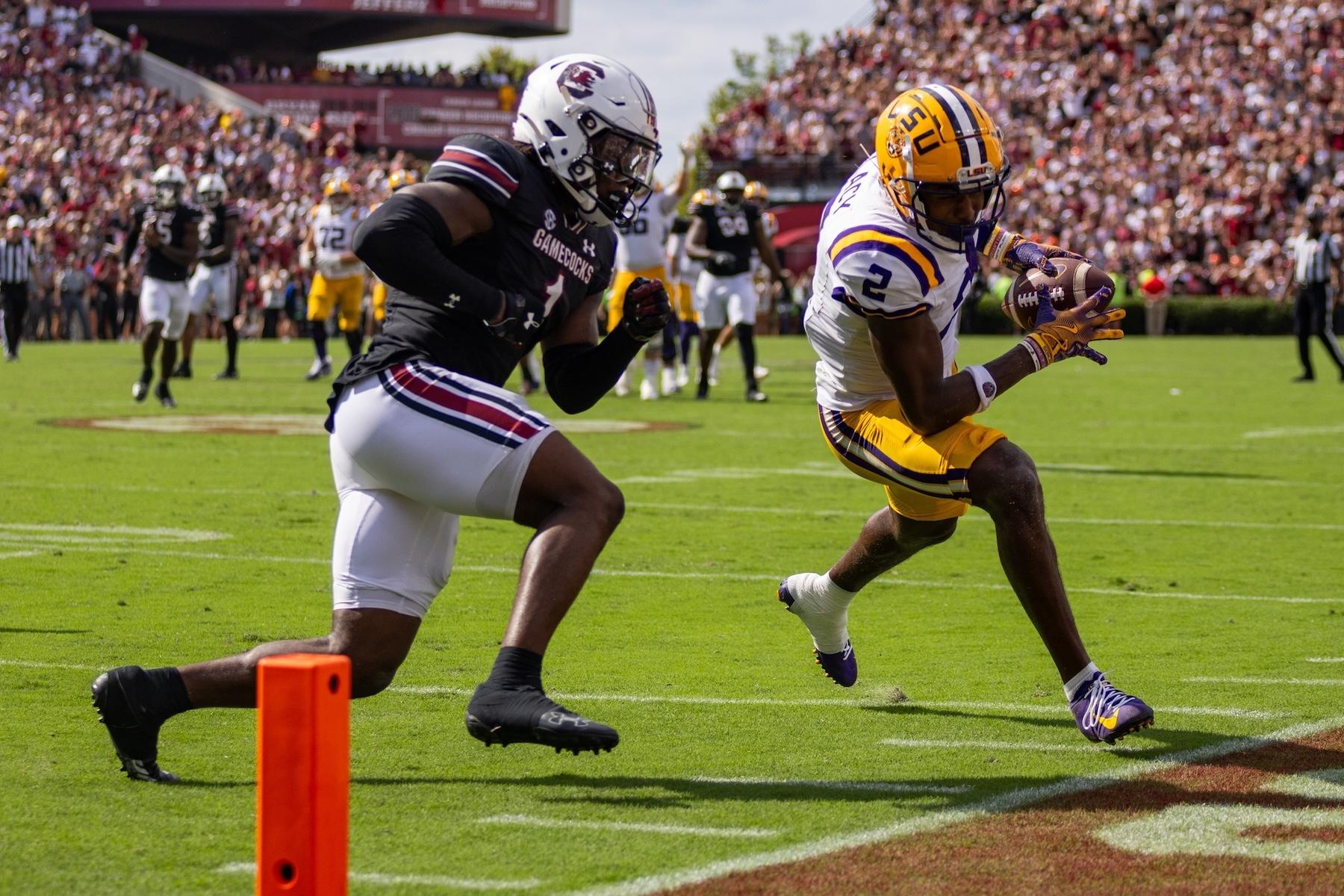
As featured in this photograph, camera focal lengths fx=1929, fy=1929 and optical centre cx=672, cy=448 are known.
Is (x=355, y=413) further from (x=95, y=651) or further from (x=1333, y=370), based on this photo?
(x=1333, y=370)

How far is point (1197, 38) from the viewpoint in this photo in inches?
1629

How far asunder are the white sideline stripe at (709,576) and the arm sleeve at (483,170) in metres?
3.54

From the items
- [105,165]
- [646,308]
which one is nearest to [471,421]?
[646,308]

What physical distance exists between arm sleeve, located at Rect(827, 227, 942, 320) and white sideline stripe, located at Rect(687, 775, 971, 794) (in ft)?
4.38

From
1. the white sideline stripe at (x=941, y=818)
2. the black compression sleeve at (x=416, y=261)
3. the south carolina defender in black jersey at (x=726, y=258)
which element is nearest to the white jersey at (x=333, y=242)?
the south carolina defender in black jersey at (x=726, y=258)

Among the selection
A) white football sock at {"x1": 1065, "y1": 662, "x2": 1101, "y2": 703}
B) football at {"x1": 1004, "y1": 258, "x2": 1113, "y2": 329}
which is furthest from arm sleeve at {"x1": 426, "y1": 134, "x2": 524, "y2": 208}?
white football sock at {"x1": 1065, "y1": 662, "x2": 1101, "y2": 703}

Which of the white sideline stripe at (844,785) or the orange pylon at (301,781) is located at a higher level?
Answer: the orange pylon at (301,781)

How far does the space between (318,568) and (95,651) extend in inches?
81.5

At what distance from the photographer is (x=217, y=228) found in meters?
19.6

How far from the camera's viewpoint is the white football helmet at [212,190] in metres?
19.0

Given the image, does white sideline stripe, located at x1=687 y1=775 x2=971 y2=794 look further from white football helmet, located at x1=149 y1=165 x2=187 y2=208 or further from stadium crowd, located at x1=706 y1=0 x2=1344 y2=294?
stadium crowd, located at x1=706 y1=0 x2=1344 y2=294

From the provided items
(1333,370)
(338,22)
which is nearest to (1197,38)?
(1333,370)

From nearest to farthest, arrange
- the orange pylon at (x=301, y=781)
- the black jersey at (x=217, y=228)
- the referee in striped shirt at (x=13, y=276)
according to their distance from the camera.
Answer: the orange pylon at (x=301, y=781)
the black jersey at (x=217, y=228)
the referee in striped shirt at (x=13, y=276)

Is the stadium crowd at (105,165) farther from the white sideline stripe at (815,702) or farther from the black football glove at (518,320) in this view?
the black football glove at (518,320)
